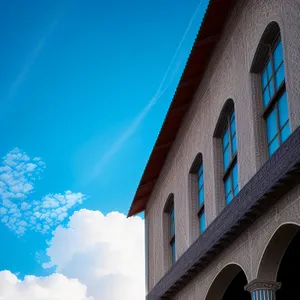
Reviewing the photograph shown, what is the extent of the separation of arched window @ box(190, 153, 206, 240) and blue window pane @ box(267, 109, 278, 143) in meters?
4.74

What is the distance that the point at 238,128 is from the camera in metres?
14.6

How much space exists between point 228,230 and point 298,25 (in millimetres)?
4508

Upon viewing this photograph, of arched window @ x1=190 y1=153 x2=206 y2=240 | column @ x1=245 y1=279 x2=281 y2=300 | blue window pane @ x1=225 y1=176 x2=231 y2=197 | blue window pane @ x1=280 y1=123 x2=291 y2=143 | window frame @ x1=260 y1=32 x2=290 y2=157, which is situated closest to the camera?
blue window pane @ x1=280 y1=123 x2=291 y2=143

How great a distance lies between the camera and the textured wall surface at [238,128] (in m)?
11.8

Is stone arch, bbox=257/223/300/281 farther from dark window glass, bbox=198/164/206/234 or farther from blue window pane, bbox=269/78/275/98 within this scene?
dark window glass, bbox=198/164/206/234

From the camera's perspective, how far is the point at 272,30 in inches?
515

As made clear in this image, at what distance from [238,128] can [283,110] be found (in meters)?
2.08

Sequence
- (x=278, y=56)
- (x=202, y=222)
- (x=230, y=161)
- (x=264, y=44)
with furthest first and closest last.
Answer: (x=202, y=222) → (x=230, y=161) → (x=264, y=44) → (x=278, y=56)

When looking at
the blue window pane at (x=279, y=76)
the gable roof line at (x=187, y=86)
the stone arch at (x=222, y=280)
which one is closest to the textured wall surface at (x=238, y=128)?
the stone arch at (x=222, y=280)

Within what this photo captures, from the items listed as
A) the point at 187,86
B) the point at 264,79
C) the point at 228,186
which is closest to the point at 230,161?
the point at 228,186

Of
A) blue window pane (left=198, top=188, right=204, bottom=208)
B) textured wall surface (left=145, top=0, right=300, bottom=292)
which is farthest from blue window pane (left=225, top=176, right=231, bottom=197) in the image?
blue window pane (left=198, top=188, right=204, bottom=208)

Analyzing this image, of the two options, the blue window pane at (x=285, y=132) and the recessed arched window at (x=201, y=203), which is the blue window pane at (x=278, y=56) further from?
the recessed arched window at (x=201, y=203)

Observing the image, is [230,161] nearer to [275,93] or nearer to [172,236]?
[275,93]

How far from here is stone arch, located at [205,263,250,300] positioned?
14515mm
